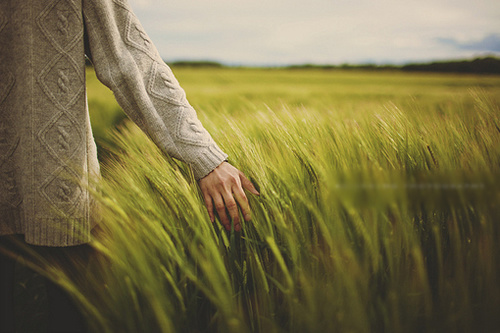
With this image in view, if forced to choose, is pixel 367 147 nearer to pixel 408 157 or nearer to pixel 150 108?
pixel 408 157

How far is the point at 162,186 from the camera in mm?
642

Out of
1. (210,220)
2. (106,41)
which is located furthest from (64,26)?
(210,220)

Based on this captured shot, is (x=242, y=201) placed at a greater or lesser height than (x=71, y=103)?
lesser

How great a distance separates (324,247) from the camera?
0.54m

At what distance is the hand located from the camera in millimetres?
552

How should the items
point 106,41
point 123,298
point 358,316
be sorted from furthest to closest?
1. point 106,41
2. point 123,298
3. point 358,316

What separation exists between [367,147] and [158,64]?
52 centimetres

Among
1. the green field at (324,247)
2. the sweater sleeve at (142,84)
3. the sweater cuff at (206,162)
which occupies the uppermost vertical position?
the sweater sleeve at (142,84)

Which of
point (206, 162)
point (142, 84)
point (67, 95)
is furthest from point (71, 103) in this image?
point (206, 162)

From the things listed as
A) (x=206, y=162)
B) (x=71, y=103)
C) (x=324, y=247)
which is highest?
(x=71, y=103)

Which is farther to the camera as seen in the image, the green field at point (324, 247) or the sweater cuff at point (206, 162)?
the sweater cuff at point (206, 162)

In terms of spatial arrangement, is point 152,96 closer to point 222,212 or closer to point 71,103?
point 71,103

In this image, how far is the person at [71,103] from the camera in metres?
0.57

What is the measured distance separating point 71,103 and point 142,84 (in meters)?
0.16
